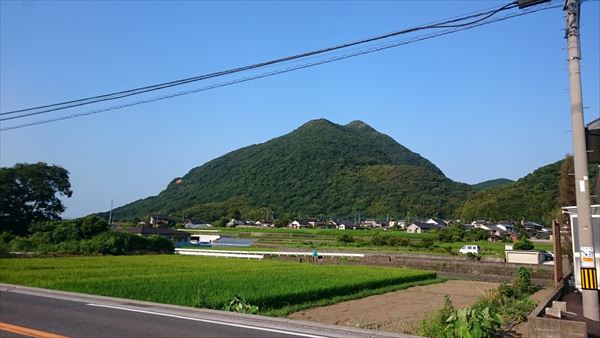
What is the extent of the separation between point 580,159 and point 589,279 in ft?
7.57

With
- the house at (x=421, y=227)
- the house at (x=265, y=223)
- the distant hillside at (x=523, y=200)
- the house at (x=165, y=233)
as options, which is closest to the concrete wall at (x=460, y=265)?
the house at (x=165, y=233)

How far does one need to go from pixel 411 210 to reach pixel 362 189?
2070 centimetres

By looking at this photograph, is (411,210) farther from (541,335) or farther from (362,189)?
(541,335)

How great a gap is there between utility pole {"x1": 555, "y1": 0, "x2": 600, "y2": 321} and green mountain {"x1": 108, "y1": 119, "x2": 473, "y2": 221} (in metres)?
114

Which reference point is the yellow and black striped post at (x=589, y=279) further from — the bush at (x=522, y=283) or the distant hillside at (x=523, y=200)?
the distant hillside at (x=523, y=200)

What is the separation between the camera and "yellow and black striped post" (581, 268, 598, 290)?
26.5 ft

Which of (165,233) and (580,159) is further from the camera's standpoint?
(165,233)

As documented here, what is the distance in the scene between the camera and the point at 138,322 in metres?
8.16

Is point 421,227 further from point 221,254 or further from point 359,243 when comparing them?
point 221,254

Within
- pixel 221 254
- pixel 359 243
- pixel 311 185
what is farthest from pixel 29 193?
pixel 311 185

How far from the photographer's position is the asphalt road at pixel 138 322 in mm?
7285

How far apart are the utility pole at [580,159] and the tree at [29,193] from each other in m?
53.7

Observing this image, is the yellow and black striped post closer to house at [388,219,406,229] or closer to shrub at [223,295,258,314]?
shrub at [223,295,258,314]

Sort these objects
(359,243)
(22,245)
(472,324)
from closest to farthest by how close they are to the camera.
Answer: (472,324)
(22,245)
(359,243)
